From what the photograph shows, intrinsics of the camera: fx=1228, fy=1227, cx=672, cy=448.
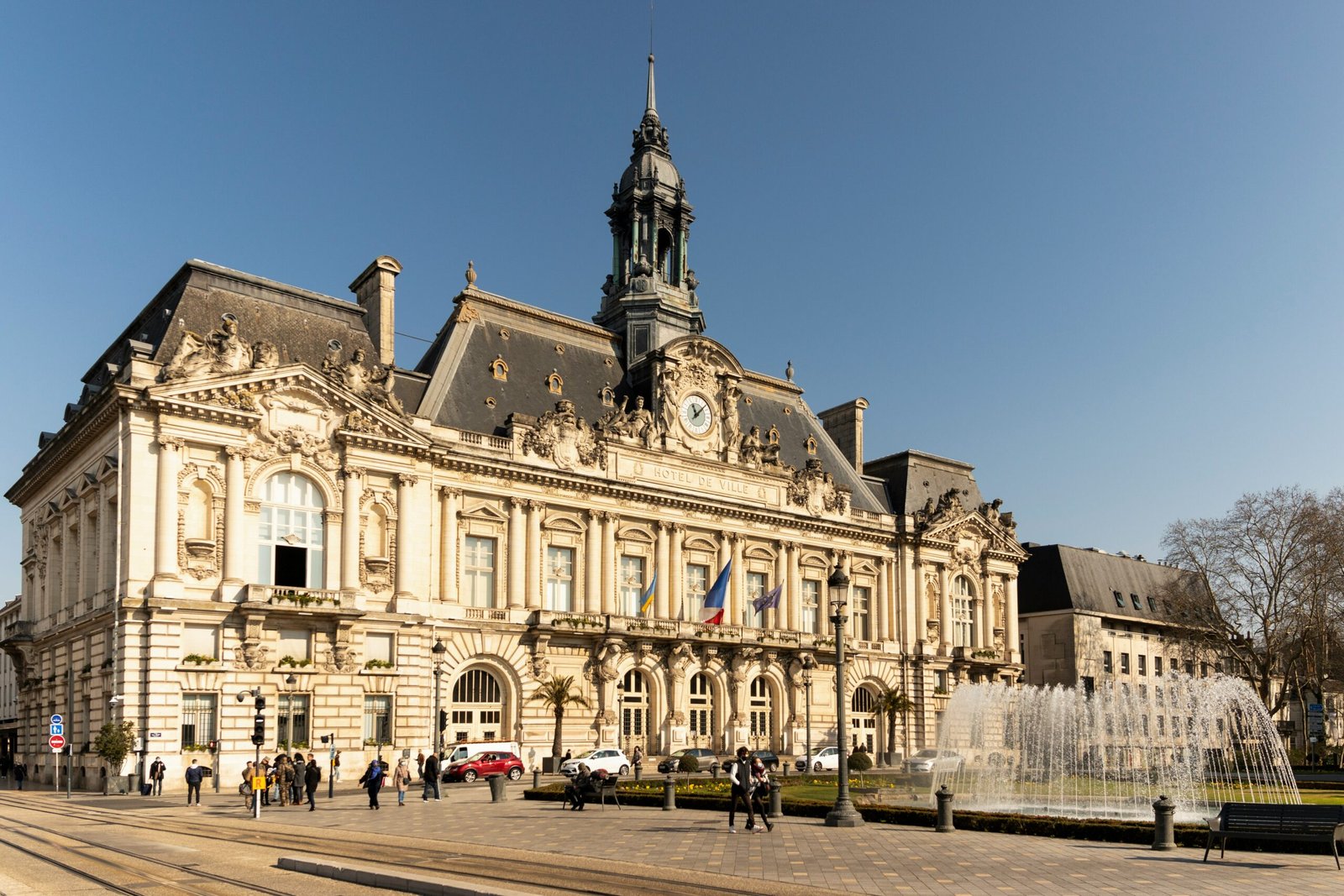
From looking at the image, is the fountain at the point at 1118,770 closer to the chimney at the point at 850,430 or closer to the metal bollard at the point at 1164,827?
the metal bollard at the point at 1164,827

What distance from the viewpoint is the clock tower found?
7056cm

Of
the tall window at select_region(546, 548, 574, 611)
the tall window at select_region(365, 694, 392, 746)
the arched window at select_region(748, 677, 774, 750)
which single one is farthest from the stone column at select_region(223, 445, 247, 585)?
the arched window at select_region(748, 677, 774, 750)

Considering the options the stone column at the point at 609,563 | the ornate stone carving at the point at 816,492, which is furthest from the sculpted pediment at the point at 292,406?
the ornate stone carving at the point at 816,492

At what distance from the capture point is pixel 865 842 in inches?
1025

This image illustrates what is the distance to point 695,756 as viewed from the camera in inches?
2303

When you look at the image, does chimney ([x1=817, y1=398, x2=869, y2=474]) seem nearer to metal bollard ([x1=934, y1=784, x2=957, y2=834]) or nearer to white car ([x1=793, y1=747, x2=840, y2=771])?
white car ([x1=793, y1=747, x2=840, y2=771])

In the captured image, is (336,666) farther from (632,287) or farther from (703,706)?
(632,287)

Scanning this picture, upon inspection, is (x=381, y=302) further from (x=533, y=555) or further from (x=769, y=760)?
(x=769, y=760)

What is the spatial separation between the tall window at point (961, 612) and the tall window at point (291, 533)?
43.6 meters

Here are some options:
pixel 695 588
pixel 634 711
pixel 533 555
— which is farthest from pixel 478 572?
pixel 695 588

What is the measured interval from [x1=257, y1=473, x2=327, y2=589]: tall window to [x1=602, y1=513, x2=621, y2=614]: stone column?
15.3 m

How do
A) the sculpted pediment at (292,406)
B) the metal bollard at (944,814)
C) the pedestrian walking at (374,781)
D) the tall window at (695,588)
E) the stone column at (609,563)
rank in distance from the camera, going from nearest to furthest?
the metal bollard at (944,814) → the pedestrian walking at (374,781) → the sculpted pediment at (292,406) → the stone column at (609,563) → the tall window at (695,588)

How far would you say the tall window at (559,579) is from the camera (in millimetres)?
60656

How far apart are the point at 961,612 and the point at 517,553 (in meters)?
34.6
